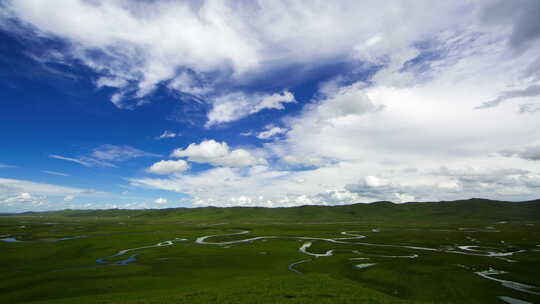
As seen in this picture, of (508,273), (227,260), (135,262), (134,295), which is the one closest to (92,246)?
(135,262)

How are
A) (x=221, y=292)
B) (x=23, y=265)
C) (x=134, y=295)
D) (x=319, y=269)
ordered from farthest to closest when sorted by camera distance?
(x=23, y=265) < (x=319, y=269) < (x=134, y=295) < (x=221, y=292)

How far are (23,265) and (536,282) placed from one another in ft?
381

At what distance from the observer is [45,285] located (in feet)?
167

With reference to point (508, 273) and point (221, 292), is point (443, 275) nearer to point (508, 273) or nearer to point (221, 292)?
point (508, 273)

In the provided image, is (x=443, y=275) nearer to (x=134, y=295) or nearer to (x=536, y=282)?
(x=536, y=282)

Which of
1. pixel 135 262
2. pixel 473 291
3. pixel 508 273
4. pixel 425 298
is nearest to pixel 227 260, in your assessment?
pixel 135 262

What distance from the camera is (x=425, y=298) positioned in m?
45.4

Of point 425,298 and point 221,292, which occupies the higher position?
point 221,292

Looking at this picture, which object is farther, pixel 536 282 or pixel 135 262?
pixel 135 262

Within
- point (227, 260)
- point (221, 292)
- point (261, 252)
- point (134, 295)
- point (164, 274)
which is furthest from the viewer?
point (261, 252)

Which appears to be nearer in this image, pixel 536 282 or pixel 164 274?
pixel 536 282

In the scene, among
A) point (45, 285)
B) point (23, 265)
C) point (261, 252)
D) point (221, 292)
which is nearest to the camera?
point (221, 292)

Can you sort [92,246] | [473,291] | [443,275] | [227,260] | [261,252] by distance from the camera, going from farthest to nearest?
1. [92,246]
2. [261,252]
3. [227,260]
4. [443,275]
5. [473,291]

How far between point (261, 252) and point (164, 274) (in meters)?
39.5
